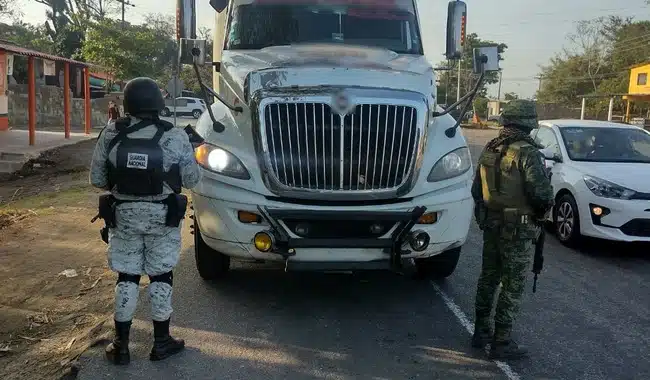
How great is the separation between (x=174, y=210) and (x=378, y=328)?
5.80 feet

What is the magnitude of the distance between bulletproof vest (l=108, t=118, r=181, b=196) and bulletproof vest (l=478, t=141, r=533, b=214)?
2.11 meters

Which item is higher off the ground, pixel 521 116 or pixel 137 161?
pixel 521 116

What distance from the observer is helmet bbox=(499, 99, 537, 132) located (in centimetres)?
415

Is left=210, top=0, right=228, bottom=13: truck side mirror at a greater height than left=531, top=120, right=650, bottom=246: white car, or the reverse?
left=210, top=0, right=228, bottom=13: truck side mirror

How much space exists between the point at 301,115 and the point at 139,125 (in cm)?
113

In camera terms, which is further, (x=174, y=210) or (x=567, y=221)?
(x=567, y=221)

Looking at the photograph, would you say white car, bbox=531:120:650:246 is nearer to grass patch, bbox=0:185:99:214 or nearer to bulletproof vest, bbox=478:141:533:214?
bulletproof vest, bbox=478:141:533:214

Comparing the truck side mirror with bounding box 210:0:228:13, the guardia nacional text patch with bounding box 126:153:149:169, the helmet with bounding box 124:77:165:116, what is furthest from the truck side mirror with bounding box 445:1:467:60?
the guardia nacional text patch with bounding box 126:153:149:169

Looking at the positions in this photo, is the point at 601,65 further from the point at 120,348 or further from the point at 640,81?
the point at 120,348

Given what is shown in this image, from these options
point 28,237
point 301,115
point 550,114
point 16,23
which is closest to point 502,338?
point 301,115

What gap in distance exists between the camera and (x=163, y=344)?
409 cm

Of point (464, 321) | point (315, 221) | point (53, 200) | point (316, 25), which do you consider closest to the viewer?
point (315, 221)

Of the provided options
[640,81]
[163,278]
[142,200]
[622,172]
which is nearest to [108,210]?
[142,200]

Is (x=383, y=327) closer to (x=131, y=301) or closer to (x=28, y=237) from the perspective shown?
(x=131, y=301)
